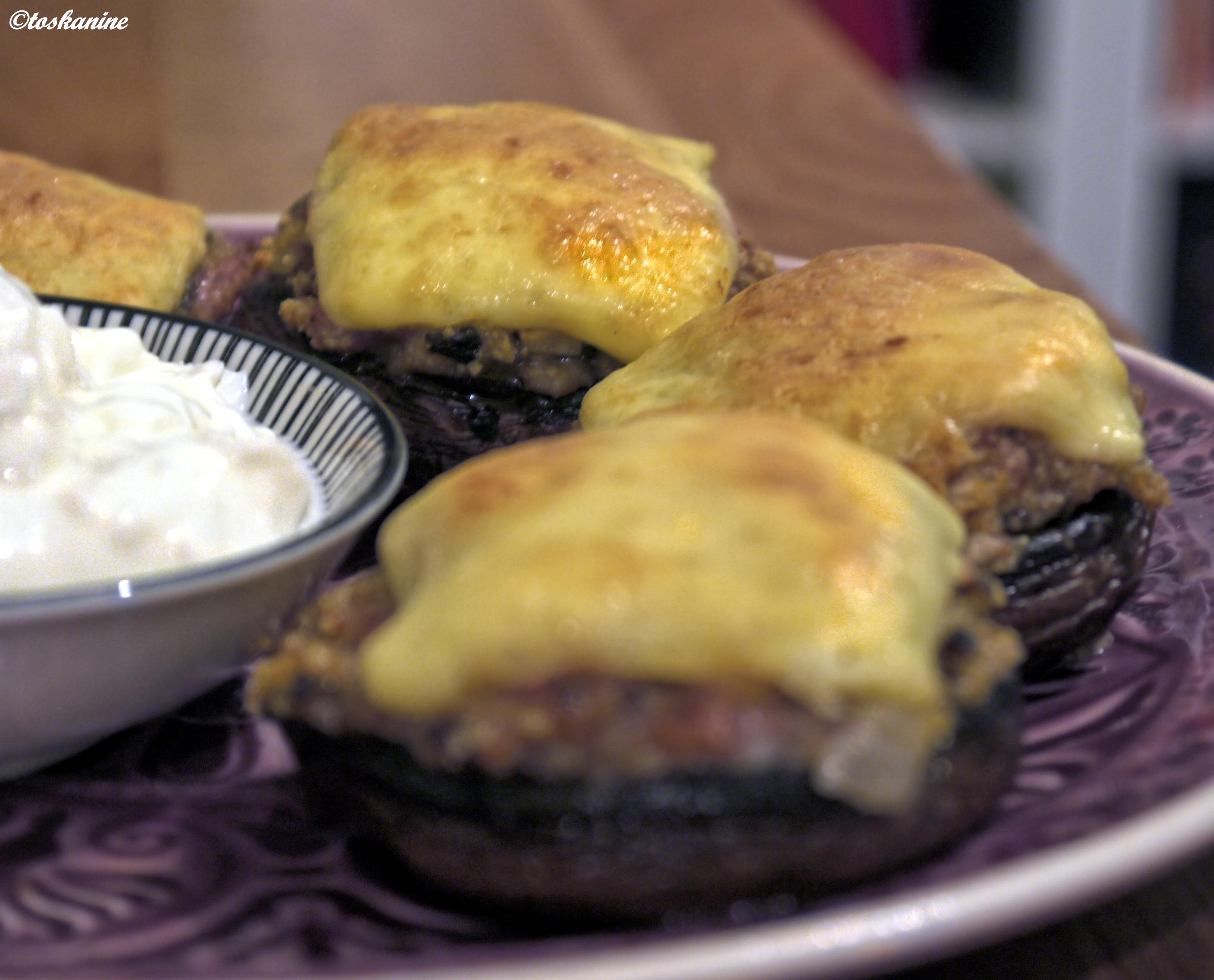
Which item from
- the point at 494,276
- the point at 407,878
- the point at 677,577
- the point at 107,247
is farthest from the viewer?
the point at 107,247

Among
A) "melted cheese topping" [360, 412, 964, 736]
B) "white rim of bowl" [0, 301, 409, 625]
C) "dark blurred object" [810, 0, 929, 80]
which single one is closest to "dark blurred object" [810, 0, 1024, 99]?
"dark blurred object" [810, 0, 929, 80]

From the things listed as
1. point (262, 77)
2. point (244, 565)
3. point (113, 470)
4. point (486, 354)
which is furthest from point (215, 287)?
point (262, 77)

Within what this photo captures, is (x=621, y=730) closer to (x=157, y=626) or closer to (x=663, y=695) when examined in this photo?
(x=663, y=695)

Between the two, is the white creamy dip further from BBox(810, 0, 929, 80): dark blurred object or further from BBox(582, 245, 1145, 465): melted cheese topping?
BBox(810, 0, 929, 80): dark blurred object

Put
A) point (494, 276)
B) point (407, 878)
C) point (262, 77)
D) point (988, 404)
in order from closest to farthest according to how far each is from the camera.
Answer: point (407, 878) < point (988, 404) < point (494, 276) < point (262, 77)

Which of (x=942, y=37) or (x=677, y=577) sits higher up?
(x=677, y=577)

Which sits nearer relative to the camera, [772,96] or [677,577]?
[677,577]

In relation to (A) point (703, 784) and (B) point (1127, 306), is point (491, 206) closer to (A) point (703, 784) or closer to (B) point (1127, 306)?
(A) point (703, 784)
